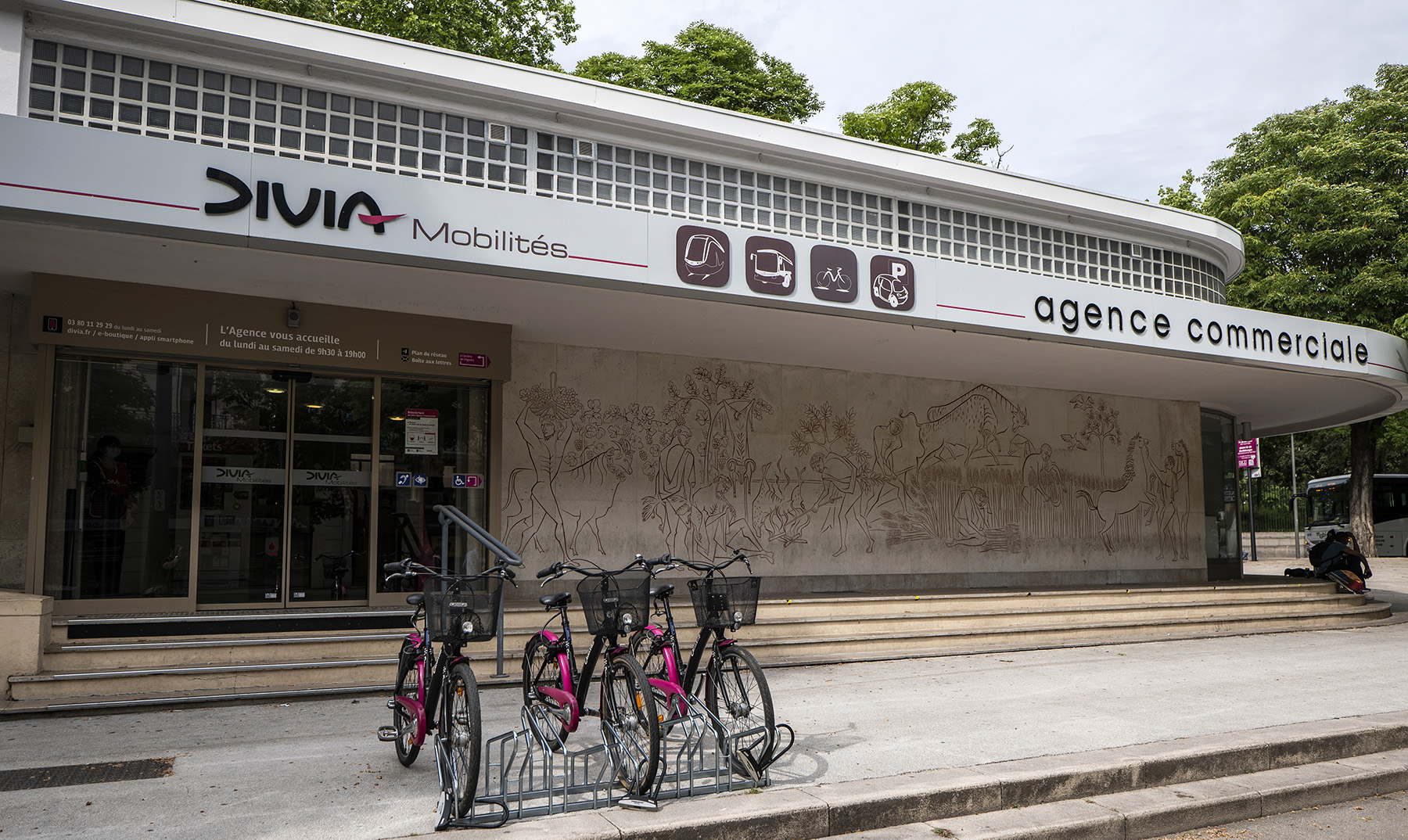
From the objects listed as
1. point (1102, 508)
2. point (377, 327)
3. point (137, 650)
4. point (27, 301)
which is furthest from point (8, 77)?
point (1102, 508)

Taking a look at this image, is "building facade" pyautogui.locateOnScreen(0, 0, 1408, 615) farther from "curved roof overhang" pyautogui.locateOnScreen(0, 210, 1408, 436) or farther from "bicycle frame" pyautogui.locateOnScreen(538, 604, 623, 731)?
"bicycle frame" pyautogui.locateOnScreen(538, 604, 623, 731)

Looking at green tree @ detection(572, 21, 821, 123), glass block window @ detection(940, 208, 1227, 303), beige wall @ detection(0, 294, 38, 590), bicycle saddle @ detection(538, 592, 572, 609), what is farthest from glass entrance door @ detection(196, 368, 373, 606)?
green tree @ detection(572, 21, 821, 123)

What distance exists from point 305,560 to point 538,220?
4386mm

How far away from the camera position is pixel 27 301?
8711 millimetres

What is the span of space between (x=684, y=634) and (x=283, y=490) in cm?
434

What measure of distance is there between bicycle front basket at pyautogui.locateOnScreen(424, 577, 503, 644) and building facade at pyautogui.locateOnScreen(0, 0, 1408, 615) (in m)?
3.87

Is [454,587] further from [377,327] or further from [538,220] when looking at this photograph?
[377,327]

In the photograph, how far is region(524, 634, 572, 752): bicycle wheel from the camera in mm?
4961

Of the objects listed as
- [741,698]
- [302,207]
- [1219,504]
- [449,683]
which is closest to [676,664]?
[741,698]

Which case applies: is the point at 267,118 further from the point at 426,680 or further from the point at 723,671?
the point at 723,671

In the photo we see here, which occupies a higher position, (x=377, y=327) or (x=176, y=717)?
(x=377, y=327)

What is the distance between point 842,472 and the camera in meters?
12.6

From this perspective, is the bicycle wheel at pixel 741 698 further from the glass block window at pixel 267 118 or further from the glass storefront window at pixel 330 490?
the glass storefront window at pixel 330 490

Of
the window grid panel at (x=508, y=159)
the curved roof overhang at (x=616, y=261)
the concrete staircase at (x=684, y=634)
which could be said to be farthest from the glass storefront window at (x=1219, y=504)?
the window grid panel at (x=508, y=159)
